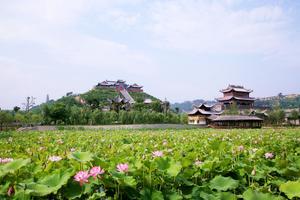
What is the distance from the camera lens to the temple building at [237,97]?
179ft

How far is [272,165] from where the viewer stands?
7.88 ft

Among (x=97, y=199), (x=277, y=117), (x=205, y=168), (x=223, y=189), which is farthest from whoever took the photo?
(x=277, y=117)

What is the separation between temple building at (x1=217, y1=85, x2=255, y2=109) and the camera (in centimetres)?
5463

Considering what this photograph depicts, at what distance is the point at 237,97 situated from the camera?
54.9 meters

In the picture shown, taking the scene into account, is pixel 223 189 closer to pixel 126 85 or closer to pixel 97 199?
pixel 97 199

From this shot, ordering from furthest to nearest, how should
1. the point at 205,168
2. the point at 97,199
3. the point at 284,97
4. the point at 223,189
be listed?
the point at 284,97, the point at 205,168, the point at 223,189, the point at 97,199

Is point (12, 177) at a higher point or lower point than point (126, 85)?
lower

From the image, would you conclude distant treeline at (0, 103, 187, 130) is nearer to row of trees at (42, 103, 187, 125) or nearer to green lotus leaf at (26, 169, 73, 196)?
row of trees at (42, 103, 187, 125)

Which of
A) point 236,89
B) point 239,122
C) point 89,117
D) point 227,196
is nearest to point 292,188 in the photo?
point 227,196

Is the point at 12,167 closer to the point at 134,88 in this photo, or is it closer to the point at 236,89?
the point at 236,89

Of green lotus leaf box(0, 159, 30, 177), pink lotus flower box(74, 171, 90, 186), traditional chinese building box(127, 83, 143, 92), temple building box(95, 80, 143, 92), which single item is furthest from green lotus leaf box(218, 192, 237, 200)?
traditional chinese building box(127, 83, 143, 92)

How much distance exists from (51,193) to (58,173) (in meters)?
0.10

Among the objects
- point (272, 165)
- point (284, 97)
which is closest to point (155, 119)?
point (272, 165)

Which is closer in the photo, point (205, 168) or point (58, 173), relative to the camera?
point (58, 173)
